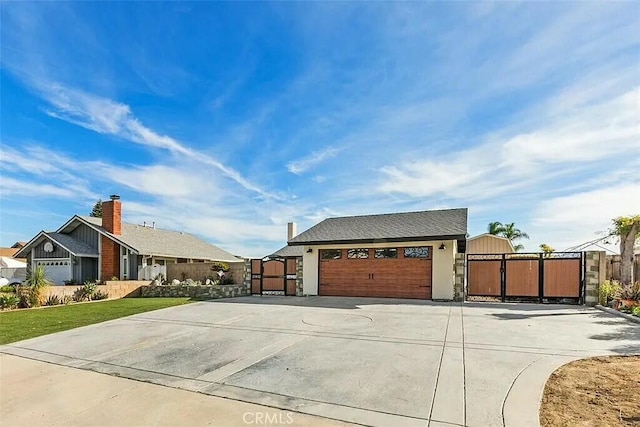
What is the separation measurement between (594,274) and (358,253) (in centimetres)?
843

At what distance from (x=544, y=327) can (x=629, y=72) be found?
20.9 feet

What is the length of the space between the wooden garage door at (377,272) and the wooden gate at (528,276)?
1958 millimetres

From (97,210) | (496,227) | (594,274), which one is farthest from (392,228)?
(97,210)

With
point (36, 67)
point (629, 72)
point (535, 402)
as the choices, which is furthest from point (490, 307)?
point (36, 67)

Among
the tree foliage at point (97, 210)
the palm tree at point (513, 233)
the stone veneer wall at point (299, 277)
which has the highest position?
the tree foliage at point (97, 210)

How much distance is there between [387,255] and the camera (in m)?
15.2

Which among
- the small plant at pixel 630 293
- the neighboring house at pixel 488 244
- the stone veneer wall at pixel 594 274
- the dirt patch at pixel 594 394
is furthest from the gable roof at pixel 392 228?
the dirt patch at pixel 594 394

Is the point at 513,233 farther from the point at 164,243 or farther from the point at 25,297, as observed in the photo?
the point at 25,297

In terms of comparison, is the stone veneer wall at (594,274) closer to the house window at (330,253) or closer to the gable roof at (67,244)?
the house window at (330,253)

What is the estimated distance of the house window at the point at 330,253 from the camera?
16.2 meters

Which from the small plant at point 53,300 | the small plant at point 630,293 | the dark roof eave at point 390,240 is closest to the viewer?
the small plant at point 630,293

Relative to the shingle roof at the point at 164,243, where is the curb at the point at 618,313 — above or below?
below

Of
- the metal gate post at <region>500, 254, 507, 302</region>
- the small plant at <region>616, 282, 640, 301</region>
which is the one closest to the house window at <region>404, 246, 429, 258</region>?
the metal gate post at <region>500, 254, 507, 302</region>

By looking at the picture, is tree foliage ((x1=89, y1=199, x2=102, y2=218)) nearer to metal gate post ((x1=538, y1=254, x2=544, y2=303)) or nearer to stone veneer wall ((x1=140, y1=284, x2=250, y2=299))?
stone veneer wall ((x1=140, y1=284, x2=250, y2=299))
